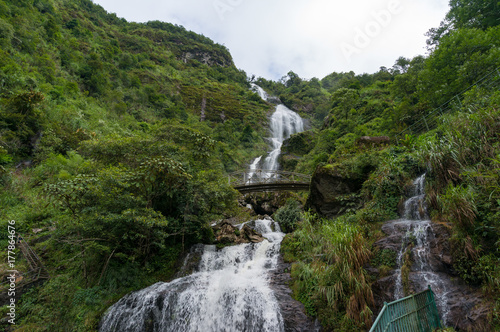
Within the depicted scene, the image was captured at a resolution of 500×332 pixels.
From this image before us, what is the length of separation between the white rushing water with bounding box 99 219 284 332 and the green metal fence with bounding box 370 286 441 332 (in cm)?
327

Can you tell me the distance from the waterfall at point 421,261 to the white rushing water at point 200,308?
3.55 meters

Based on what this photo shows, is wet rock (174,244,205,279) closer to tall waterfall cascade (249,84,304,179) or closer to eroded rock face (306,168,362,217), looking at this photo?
eroded rock face (306,168,362,217)

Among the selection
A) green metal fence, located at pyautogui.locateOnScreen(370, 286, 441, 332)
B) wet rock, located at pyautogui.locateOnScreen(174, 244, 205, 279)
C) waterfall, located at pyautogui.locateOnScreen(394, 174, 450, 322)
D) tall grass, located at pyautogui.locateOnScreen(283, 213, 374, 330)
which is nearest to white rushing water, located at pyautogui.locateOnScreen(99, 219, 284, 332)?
wet rock, located at pyautogui.locateOnScreen(174, 244, 205, 279)

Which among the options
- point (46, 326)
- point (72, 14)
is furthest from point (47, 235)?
point (72, 14)

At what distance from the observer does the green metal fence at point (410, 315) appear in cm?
378

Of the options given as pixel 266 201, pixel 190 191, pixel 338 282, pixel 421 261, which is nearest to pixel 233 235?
pixel 190 191

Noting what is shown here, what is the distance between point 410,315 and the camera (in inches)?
161

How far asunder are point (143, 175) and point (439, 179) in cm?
947

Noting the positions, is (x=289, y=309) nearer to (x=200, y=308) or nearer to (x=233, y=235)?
(x=200, y=308)

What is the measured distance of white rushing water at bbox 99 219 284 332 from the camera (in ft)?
21.7

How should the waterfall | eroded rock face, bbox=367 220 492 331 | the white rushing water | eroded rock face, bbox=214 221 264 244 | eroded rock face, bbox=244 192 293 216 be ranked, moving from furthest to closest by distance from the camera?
1. eroded rock face, bbox=244 192 293 216
2. eroded rock face, bbox=214 221 264 244
3. the white rushing water
4. the waterfall
5. eroded rock face, bbox=367 220 492 331

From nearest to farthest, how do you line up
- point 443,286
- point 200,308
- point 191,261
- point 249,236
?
point 443,286, point 200,308, point 191,261, point 249,236

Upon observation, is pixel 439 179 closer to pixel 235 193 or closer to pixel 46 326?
pixel 235 193

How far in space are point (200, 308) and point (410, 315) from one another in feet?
18.4
